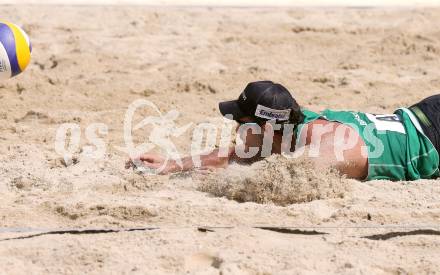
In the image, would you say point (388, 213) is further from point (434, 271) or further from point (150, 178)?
point (150, 178)

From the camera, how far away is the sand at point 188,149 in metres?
3.15

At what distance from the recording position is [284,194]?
154 inches

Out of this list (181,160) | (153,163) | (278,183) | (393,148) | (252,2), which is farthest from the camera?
(252,2)

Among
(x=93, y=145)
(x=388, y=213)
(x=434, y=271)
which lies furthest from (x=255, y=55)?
(x=434, y=271)

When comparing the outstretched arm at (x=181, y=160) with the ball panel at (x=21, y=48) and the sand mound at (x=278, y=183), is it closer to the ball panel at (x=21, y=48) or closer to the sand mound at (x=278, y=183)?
the sand mound at (x=278, y=183)

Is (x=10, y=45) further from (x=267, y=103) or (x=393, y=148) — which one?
(x=393, y=148)

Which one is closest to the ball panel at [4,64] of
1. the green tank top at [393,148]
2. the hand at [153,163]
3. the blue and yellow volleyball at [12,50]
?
the blue and yellow volleyball at [12,50]

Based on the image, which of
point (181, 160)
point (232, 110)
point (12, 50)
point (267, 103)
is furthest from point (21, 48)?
point (267, 103)

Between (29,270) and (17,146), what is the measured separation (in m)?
1.99

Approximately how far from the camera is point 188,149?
16.6 ft

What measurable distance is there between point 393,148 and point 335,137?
1.22ft

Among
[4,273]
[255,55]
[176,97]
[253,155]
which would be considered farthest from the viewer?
[255,55]

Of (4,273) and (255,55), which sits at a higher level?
(255,55)

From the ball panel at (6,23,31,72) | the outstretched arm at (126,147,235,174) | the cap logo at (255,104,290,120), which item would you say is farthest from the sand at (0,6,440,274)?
the ball panel at (6,23,31,72)
